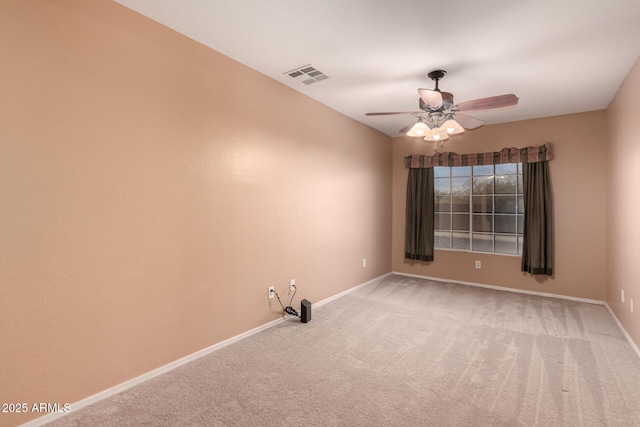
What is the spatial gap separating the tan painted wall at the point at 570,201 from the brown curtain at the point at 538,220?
5.5 inches

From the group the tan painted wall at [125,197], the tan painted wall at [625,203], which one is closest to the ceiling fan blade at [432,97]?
the tan painted wall at [125,197]

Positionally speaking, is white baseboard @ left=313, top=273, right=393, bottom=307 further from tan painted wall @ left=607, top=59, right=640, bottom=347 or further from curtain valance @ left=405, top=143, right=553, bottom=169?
tan painted wall @ left=607, top=59, right=640, bottom=347

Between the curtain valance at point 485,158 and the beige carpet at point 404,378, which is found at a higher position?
the curtain valance at point 485,158

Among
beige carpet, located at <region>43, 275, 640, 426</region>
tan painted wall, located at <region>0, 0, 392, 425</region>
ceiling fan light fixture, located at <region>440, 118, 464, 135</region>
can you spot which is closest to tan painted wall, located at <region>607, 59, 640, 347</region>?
beige carpet, located at <region>43, 275, 640, 426</region>

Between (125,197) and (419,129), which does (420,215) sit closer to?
(419,129)

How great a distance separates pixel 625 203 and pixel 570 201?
132 centimetres

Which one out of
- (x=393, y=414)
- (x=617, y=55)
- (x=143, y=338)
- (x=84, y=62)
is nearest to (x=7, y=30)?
(x=84, y=62)

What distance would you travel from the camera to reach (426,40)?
8.26ft

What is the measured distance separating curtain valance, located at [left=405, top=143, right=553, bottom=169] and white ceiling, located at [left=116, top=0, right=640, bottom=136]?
102 cm

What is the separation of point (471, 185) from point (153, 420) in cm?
525

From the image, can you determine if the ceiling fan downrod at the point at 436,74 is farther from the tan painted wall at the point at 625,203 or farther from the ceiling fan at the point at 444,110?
the tan painted wall at the point at 625,203

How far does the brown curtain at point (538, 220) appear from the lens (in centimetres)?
448

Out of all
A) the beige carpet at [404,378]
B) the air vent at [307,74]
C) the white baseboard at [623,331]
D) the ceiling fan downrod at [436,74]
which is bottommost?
the beige carpet at [404,378]

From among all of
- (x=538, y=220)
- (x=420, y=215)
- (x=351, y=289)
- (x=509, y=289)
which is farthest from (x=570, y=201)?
(x=351, y=289)
